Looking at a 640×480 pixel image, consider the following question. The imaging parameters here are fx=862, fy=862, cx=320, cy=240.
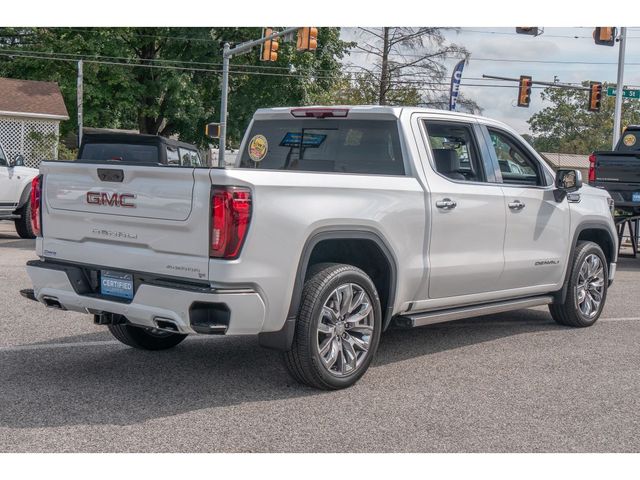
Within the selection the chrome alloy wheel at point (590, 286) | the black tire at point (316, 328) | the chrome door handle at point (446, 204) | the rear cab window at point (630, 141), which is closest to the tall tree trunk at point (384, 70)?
the rear cab window at point (630, 141)

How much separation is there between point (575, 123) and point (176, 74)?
7300 cm

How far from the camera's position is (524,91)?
30266 millimetres

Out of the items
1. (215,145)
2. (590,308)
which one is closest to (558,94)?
(215,145)

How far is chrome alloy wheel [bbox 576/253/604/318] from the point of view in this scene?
8453mm

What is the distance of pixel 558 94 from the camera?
3634 inches

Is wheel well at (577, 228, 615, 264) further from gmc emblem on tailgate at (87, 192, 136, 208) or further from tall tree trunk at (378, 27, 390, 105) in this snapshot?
tall tree trunk at (378, 27, 390, 105)

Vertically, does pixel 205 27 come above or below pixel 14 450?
above

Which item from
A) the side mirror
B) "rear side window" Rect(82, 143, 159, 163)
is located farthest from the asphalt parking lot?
"rear side window" Rect(82, 143, 159, 163)

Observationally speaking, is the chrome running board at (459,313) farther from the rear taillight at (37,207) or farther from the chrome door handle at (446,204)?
the rear taillight at (37,207)

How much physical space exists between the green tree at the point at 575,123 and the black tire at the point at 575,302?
3393 inches

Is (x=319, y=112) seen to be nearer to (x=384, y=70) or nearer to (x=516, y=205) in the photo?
(x=516, y=205)

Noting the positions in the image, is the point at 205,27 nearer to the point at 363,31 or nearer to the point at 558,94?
the point at 363,31

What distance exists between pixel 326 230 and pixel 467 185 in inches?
66.7

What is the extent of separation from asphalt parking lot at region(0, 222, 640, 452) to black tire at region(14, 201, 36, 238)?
30.0 ft
